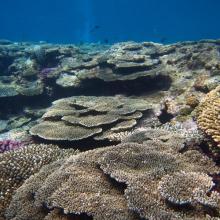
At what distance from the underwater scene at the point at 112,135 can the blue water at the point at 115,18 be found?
113 metres

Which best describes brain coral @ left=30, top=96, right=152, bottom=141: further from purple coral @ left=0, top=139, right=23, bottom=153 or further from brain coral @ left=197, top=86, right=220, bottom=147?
brain coral @ left=197, top=86, right=220, bottom=147

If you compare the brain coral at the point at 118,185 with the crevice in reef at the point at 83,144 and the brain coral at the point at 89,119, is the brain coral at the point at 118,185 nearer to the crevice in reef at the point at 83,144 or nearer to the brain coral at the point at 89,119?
the crevice in reef at the point at 83,144

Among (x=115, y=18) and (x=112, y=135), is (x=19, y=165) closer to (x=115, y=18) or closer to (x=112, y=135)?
(x=112, y=135)

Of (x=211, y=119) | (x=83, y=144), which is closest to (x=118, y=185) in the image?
(x=211, y=119)

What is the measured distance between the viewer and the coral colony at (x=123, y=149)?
3.76 meters

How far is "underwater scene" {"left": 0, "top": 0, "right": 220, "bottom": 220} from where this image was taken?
3.82 m

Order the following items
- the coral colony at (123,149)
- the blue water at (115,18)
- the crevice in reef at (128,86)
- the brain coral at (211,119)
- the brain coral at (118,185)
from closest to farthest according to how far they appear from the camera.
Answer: the brain coral at (118,185), the coral colony at (123,149), the brain coral at (211,119), the crevice in reef at (128,86), the blue water at (115,18)

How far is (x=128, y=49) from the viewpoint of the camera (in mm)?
14422

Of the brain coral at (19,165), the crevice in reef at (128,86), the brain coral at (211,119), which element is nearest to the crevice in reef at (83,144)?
the brain coral at (19,165)

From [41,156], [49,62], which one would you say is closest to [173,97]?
[41,156]

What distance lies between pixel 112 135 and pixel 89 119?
95 centimetres

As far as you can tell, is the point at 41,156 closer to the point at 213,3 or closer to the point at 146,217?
the point at 146,217

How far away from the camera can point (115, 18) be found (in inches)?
5502

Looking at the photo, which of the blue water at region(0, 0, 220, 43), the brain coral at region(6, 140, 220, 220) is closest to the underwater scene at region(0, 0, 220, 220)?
the brain coral at region(6, 140, 220, 220)
